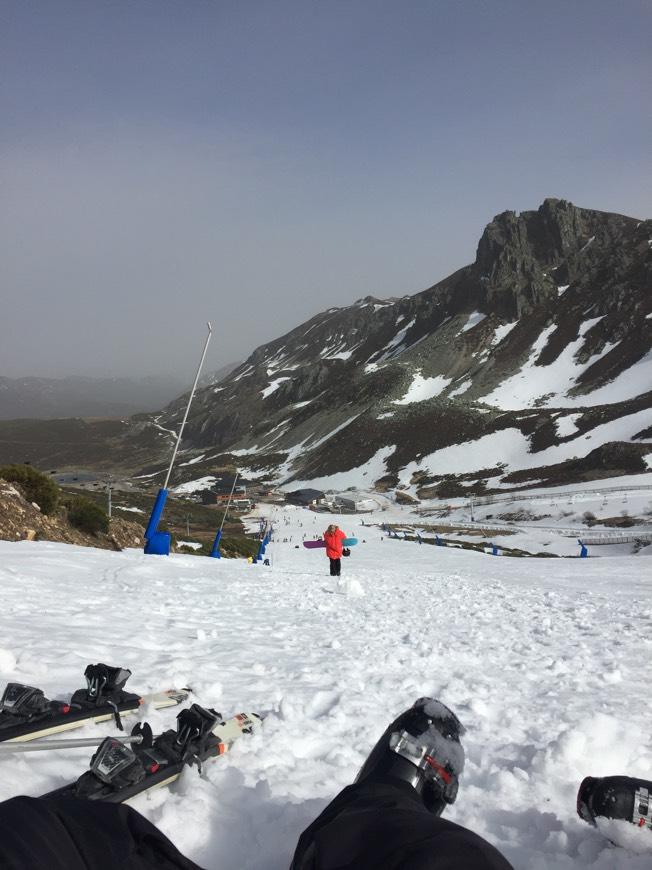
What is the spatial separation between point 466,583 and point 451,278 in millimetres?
184052

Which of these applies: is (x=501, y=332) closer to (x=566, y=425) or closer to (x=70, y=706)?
(x=566, y=425)

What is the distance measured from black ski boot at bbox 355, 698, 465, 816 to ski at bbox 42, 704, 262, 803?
880 millimetres

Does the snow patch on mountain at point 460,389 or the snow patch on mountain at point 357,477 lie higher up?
the snow patch on mountain at point 460,389

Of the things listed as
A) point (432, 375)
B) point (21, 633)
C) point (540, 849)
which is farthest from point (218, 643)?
point (432, 375)

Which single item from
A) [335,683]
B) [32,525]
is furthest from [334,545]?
[335,683]

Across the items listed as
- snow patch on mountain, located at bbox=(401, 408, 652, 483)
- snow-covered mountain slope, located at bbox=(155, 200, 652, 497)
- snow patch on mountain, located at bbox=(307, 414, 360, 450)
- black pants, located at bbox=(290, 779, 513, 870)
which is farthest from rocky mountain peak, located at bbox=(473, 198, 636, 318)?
black pants, located at bbox=(290, 779, 513, 870)

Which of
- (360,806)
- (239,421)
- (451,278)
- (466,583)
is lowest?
(466,583)

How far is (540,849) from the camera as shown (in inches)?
90.6

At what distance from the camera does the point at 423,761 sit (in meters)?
2.37

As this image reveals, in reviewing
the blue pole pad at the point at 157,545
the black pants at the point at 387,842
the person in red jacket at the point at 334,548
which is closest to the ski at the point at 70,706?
the black pants at the point at 387,842

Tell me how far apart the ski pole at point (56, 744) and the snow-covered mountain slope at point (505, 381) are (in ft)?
247

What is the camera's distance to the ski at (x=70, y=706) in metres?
2.84

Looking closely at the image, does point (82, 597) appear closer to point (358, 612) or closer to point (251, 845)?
point (358, 612)

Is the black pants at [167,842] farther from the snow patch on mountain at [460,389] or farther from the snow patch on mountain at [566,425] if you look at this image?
the snow patch on mountain at [460,389]
